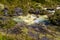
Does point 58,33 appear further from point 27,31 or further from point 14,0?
point 14,0

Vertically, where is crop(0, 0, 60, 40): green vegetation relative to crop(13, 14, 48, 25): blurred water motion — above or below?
above

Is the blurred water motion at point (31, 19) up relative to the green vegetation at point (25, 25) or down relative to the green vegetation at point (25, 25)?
down

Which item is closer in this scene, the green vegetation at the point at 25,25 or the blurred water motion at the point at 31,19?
the green vegetation at the point at 25,25

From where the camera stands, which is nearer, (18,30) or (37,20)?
(18,30)

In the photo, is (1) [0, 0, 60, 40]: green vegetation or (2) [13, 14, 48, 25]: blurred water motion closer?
(1) [0, 0, 60, 40]: green vegetation

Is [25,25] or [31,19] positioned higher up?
[25,25]

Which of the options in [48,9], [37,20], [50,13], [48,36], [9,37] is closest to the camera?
[9,37]

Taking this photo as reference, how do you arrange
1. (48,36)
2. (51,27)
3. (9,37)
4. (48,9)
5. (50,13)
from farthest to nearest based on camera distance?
(48,9)
(50,13)
(51,27)
(48,36)
(9,37)

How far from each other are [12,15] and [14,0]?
2.34m

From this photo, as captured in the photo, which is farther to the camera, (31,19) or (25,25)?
(31,19)

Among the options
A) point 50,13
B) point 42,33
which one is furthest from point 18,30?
point 50,13

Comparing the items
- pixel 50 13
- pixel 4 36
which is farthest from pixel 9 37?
pixel 50 13

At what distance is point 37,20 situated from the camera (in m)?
13.5

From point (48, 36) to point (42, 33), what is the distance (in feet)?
1.36
